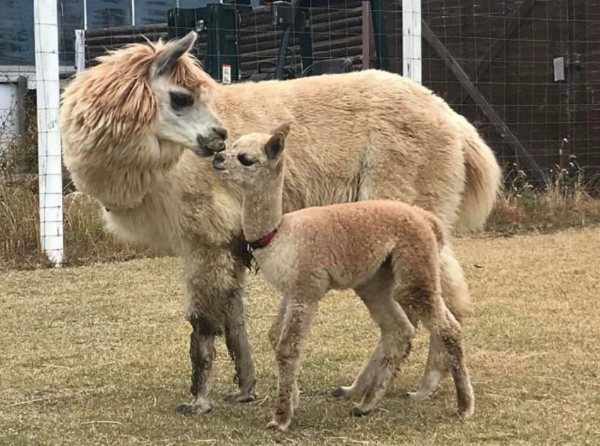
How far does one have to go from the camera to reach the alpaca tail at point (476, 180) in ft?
17.2

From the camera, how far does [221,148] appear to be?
4.34m

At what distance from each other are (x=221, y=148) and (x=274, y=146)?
0.37 meters

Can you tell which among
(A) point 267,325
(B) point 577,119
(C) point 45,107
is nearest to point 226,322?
(A) point 267,325

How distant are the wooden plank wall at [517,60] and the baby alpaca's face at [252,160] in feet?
29.3

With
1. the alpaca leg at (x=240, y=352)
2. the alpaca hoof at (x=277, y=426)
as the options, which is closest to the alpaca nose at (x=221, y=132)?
the alpaca leg at (x=240, y=352)

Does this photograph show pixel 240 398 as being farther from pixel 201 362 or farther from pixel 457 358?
pixel 457 358

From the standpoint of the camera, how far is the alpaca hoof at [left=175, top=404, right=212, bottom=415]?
14.5 ft

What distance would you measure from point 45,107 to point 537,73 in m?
7.51

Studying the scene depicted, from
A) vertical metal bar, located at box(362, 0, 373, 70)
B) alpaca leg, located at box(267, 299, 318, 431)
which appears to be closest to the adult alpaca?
alpaca leg, located at box(267, 299, 318, 431)

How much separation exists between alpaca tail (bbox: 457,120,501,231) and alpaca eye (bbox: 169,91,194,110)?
1658 millimetres

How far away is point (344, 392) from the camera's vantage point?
15.3ft

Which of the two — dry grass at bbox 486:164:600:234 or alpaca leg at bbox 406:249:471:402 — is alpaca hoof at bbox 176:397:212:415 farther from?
dry grass at bbox 486:164:600:234

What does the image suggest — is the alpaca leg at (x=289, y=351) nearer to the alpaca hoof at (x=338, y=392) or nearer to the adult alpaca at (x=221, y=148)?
the adult alpaca at (x=221, y=148)

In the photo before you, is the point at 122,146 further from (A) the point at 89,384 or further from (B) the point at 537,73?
(B) the point at 537,73
